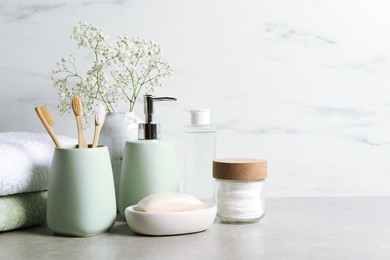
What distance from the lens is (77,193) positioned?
2.78 feet

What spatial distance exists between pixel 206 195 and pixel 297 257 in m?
0.36

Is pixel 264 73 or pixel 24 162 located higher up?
pixel 264 73

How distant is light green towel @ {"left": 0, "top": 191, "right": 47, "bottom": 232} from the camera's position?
0.86 m

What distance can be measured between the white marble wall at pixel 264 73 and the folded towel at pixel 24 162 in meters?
0.27

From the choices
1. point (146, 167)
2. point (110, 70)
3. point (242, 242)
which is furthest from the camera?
point (110, 70)

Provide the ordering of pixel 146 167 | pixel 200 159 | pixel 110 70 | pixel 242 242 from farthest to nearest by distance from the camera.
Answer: pixel 110 70
pixel 200 159
pixel 146 167
pixel 242 242

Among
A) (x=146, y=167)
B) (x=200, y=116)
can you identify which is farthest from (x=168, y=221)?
(x=200, y=116)

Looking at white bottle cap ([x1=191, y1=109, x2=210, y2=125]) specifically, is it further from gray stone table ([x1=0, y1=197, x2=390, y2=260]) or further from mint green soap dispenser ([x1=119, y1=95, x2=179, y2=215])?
gray stone table ([x1=0, y1=197, x2=390, y2=260])

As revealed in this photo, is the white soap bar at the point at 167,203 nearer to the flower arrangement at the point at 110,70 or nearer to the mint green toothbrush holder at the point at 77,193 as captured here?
the mint green toothbrush holder at the point at 77,193

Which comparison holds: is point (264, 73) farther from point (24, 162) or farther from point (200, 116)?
point (24, 162)

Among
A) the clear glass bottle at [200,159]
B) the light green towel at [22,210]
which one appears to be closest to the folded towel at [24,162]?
the light green towel at [22,210]

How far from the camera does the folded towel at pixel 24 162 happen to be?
2.79 feet

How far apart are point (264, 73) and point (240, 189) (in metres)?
0.37

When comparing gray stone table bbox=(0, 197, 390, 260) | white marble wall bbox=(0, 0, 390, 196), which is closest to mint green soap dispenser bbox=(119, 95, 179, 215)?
gray stone table bbox=(0, 197, 390, 260)
